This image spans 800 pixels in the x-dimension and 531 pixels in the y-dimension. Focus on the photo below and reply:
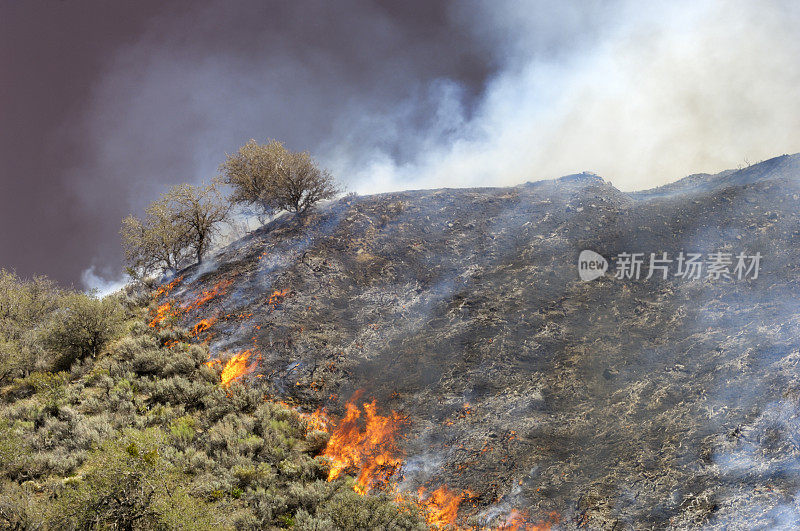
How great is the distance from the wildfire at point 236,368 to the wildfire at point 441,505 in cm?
885

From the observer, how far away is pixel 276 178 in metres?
24.6

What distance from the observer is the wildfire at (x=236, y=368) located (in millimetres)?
15930

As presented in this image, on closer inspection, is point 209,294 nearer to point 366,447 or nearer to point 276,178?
point 276,178

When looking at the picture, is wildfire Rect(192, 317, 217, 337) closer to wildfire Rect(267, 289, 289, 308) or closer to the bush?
wildfire Rect(267, 289, 289, 308)

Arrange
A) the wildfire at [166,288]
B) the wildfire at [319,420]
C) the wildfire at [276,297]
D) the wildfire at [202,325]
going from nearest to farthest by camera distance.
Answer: the wildfire at [319,420]
the wildfire at [202,325]
the wildfire at [276,297]
the wildfire at [166,288]

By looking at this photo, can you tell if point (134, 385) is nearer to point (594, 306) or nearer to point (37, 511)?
point (37, 511)

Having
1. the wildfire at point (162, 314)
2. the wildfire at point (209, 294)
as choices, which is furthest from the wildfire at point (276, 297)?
the wildfire at point (162, 314)

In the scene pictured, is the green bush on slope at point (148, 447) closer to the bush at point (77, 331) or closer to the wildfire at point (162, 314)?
the bush at point (77, 331)

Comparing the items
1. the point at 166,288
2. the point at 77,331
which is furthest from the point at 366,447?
the point at 166,288

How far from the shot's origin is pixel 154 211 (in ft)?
76.6

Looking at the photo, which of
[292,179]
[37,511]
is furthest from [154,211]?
[37,511]

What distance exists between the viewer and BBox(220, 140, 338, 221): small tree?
24516 mm

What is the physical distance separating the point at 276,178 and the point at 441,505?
20.6 meters

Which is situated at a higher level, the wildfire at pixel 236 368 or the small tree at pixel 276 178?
the small tree at pixel 276 178
